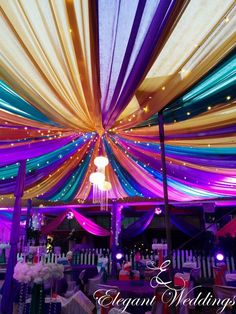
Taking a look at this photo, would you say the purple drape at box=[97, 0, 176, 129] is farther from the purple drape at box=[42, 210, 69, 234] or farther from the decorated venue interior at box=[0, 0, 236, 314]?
the purple drape at box=[42, 210, 69, 234]

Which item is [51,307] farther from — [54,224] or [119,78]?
[54,224]

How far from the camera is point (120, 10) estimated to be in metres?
1.49

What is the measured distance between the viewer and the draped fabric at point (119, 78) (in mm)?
1536

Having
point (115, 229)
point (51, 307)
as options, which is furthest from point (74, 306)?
point (115, 229)

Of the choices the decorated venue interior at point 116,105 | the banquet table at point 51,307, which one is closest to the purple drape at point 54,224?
the decorated venue interior at point 116,105

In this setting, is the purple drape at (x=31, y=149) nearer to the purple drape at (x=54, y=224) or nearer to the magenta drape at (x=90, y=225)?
the magenta drape at (x=90, y=225)

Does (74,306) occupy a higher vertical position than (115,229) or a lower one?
lower

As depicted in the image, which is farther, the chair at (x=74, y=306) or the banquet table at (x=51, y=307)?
the chair at (x=74, y=306)

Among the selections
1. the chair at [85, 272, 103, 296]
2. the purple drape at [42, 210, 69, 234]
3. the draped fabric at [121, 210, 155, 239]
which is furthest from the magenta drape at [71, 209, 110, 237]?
the chair at [85, 272, 103, 296]

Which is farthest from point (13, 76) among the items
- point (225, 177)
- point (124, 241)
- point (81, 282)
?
point (124, 241)

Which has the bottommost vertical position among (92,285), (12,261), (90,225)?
(92,285)

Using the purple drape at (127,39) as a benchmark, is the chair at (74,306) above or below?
below

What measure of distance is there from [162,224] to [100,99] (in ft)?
29.6

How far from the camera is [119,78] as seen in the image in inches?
80.0
